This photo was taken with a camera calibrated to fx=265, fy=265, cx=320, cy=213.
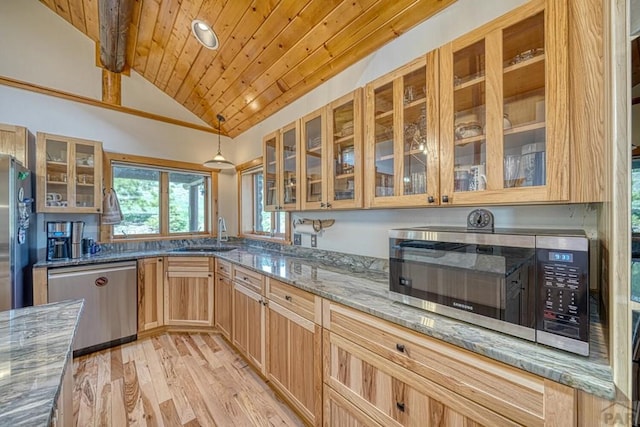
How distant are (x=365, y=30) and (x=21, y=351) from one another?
93.6 inches

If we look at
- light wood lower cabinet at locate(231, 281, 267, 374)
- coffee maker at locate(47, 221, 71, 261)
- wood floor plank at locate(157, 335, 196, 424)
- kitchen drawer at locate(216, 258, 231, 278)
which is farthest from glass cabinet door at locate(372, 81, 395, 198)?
coffee maker at locate(47, 221, 71, 261)

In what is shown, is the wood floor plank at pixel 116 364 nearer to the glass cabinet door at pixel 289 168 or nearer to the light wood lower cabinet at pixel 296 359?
the light wood lower cabinet at pixel 296 359

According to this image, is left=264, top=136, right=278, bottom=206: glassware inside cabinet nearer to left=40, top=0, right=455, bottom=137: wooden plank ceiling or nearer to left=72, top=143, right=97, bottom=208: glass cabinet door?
left=40, top=0, right=455, bottom=137: wooden plank ceiling

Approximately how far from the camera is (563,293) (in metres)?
0.83

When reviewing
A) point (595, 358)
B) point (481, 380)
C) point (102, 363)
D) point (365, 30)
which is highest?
point (365, 30)

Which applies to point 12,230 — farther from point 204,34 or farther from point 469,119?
point 469,119

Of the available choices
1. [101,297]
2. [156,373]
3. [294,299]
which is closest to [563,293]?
[294,299]

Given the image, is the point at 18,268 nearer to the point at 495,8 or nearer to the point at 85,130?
the point at 85,130

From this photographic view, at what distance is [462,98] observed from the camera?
125 cm

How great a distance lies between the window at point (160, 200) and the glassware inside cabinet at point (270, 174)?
1.57m

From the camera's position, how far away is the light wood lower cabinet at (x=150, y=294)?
2.85 meters

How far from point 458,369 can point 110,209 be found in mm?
3523

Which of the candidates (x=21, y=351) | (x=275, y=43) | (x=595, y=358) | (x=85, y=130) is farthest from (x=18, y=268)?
(x=595, y=358)

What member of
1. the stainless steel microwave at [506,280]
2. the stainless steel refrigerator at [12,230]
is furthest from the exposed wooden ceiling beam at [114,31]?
the stainless steel microwave at [506,280]
